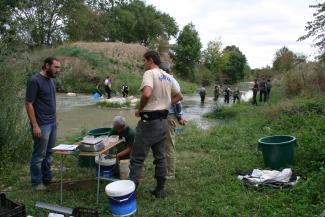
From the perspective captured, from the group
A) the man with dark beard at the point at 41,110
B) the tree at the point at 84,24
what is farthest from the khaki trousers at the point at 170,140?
the tree at the point at 84,24

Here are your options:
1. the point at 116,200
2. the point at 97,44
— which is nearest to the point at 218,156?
the point at 116,200

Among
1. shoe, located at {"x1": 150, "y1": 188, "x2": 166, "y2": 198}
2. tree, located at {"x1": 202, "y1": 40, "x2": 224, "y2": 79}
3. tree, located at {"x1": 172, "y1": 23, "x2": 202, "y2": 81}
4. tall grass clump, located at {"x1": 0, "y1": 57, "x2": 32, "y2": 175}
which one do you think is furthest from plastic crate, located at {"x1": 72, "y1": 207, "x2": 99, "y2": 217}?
tree, located at {"x1": 202, "y1": 40, "x2": 224, "y2": 79}

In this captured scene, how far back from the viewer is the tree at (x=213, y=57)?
235 ft

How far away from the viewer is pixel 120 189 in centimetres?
453

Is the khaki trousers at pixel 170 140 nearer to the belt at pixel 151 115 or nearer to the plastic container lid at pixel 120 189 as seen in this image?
the belt at pixel 151 115

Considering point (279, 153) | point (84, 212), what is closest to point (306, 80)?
point (279, 153)

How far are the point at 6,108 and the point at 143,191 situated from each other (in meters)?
2.91

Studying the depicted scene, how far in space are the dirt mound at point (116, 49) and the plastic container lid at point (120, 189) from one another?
1375 inches

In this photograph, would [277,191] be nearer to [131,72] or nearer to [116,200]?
[116,200]

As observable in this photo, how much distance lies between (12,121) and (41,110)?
1.69 metres

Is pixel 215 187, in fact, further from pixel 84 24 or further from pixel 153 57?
pixel 84 24

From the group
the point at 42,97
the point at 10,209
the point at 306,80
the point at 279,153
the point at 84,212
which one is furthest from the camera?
the point at 306,80

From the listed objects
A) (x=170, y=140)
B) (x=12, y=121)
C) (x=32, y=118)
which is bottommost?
(x=170, y=140)

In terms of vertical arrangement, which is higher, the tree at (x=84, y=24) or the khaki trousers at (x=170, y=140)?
the tree at (x=84, y=24)
